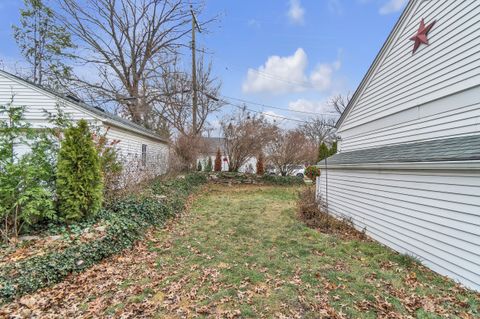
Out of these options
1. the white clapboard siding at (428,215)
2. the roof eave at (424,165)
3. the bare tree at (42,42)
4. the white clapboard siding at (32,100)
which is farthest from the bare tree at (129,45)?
the white clapboard siding at (428,215)

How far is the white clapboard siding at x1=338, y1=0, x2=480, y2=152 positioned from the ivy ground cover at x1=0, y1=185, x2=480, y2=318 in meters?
2.86

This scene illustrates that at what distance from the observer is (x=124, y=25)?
19531 mm

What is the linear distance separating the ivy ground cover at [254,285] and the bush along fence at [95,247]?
0.17 m

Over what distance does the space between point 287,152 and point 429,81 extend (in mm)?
14619

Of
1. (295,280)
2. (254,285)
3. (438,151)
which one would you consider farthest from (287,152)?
(254,285)

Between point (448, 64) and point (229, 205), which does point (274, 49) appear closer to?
point (229, 205)

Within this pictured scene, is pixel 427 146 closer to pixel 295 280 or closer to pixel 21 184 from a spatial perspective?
pixel 295 280

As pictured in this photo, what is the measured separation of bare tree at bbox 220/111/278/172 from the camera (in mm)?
18000

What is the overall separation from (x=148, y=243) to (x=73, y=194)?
186cm

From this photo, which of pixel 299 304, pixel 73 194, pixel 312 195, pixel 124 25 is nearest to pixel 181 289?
pixel 299 304

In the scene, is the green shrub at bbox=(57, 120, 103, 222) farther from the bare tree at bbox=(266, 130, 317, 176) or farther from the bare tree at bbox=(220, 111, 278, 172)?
the bare tree at bbox=(266, 130, 317, 176)

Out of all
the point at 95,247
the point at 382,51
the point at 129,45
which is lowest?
the point at 95,247

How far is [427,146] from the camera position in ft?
16.7

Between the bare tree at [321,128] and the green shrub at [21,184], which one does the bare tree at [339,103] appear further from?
the green shrub at [21,184]
